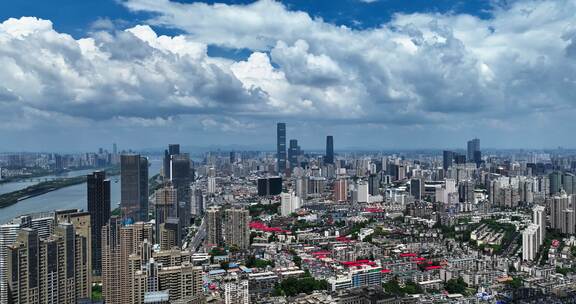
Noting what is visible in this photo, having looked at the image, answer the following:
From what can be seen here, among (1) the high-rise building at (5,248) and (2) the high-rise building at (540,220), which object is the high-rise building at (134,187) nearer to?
(1) the high-rise building at (5,248)

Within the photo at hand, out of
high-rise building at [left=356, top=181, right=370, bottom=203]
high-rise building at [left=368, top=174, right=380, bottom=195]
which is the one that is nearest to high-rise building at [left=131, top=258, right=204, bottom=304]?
high-rise building at [left=356, top=181, right=370, bottom=203]

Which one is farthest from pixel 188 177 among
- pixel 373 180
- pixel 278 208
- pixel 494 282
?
pixel 494 282

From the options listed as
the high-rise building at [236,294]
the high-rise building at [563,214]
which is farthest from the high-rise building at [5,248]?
the high-rise building at [563,214]

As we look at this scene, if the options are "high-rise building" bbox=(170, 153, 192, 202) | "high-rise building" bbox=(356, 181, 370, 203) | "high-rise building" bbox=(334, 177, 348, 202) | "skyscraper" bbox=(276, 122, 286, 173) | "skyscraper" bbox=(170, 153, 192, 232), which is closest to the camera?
"skyscraper" bbox=(170, 153, 192, 232)

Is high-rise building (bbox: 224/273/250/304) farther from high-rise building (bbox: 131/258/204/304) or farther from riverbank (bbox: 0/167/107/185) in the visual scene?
riverbank (bbox: 0/167/107/185)

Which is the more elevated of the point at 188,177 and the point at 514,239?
the point at 188,177

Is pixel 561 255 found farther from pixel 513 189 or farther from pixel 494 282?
pixel 513 189
